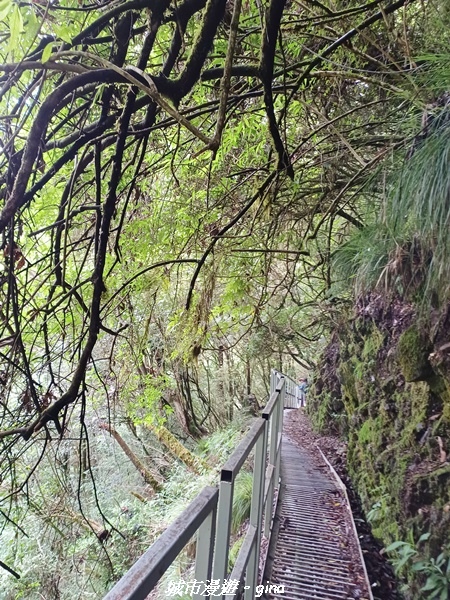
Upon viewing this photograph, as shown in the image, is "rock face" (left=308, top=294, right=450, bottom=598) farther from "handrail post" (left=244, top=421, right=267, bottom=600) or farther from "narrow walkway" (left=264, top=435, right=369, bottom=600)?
"handrail post" (left=244, top=421, right=267, bottom=600)

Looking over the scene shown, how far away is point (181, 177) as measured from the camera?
3.39 meters

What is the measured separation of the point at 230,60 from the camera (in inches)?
46.3

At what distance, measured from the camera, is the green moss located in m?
3.15

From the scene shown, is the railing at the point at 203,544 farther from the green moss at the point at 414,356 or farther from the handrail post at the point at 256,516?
the green moss at the point at 414,356

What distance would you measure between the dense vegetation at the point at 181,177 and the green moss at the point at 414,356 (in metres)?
0.21

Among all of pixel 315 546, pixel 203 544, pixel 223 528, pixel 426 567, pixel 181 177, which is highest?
pixel 181 177

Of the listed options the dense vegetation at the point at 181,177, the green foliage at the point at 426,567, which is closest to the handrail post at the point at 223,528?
the dense vegetation at the point at 181,177

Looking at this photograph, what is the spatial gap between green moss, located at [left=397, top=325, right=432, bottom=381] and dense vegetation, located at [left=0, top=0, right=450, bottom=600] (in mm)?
206

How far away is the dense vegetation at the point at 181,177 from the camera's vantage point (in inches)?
51.4

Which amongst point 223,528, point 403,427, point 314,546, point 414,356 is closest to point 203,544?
point 223,528

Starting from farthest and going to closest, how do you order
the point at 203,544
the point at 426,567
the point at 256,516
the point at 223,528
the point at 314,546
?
the point at 314,546 < the point at 426,567 < the point at 256,516 < the point at 223,528 < the point at 203,544

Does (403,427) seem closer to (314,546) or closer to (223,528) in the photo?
(314,546)

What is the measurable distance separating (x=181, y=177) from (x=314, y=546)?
322cm

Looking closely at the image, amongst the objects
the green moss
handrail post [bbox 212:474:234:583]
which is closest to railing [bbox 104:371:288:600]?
handrail post [bbox 212:474:234:583]
